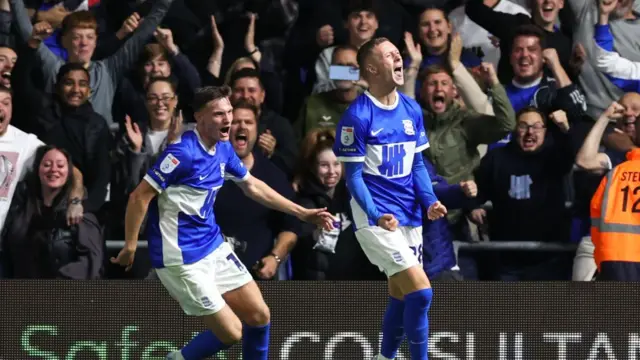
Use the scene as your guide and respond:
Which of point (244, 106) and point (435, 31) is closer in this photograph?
point (244, 106)

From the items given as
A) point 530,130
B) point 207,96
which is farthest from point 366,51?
point 530,130

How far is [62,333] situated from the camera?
8789 millimetres

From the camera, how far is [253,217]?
9.21 m

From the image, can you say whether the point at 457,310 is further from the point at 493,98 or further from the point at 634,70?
the point at 634,70

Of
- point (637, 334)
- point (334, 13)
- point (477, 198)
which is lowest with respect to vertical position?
point (637, 334)

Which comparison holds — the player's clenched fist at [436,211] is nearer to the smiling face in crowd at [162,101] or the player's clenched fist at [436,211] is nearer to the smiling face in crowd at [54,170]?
the smiling face in crowd at [162,101]

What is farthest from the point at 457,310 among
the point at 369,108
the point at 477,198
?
the point at 369,108

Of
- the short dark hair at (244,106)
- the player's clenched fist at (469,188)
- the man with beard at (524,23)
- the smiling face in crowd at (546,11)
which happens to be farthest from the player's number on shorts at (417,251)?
the smiling face in crowd at (546,11)

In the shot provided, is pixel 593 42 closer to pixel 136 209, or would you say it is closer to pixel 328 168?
pixel 328 168

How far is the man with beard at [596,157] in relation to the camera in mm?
9344

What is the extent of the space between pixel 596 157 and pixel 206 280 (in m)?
3.39

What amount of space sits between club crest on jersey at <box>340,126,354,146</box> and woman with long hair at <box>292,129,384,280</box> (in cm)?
174

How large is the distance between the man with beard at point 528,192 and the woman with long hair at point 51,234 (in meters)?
2.65

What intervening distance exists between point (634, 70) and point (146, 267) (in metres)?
3.77
